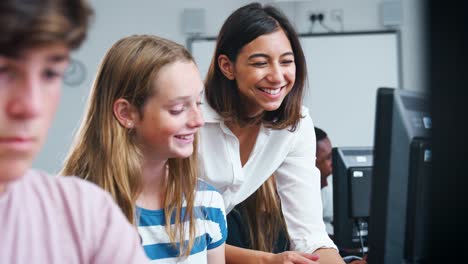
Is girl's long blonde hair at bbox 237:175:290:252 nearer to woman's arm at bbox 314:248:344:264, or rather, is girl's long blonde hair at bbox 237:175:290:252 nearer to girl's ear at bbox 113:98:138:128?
woman's arm at bbox 314:248:344:264

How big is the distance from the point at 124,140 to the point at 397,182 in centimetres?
73

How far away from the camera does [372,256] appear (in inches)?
33.8

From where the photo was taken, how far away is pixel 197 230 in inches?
56.7

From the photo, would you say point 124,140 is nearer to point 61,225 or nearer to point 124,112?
point 124,112

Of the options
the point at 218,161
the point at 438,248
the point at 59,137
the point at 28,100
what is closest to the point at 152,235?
the point at 218,161

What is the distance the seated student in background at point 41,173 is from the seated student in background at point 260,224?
108 cm

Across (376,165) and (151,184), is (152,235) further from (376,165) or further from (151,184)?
(376,165)

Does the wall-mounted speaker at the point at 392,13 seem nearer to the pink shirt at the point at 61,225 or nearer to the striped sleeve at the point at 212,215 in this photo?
the striped sleeve at the point at 212,215

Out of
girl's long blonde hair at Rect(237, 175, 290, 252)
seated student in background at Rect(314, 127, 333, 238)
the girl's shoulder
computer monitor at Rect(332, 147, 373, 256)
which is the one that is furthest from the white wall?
the girl's shoulder

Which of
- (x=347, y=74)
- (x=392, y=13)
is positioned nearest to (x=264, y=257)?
(x=347, y=74)

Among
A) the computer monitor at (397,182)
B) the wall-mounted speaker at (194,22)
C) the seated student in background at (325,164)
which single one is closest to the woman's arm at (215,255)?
the computer monitor at (397,182)

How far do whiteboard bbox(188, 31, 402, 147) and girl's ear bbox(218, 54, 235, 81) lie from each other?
3409 millimetres

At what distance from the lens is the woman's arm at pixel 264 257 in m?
1.42

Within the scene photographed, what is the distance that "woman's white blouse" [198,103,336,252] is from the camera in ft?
5.86
